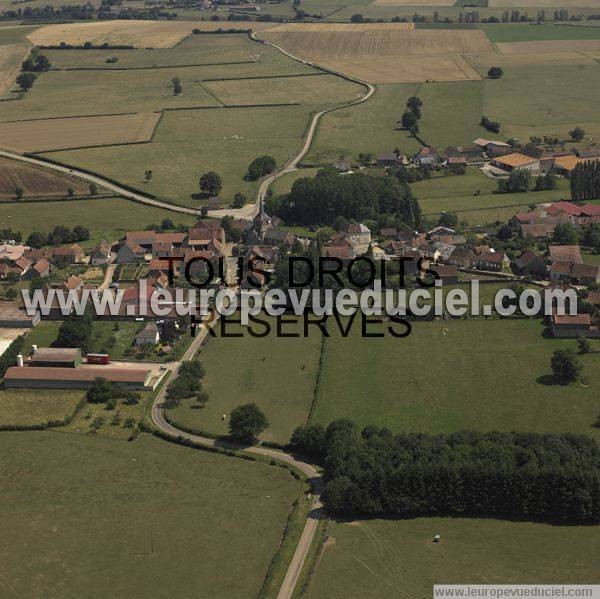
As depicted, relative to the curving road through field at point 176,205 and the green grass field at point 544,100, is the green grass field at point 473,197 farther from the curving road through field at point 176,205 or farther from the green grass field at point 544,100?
the green grass field at point 544,100

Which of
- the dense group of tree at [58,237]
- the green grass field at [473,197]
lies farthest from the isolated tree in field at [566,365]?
the dense group of tree at [58,237]

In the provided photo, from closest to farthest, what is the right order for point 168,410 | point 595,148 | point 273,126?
point 168,410 → point 595,148 → point 273,126

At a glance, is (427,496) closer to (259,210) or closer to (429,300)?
(429,300)

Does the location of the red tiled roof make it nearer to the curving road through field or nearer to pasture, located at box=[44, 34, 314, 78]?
the curving road through field

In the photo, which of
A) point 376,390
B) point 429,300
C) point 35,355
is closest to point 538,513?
point 376,390

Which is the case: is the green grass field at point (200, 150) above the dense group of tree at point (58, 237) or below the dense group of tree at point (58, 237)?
below
